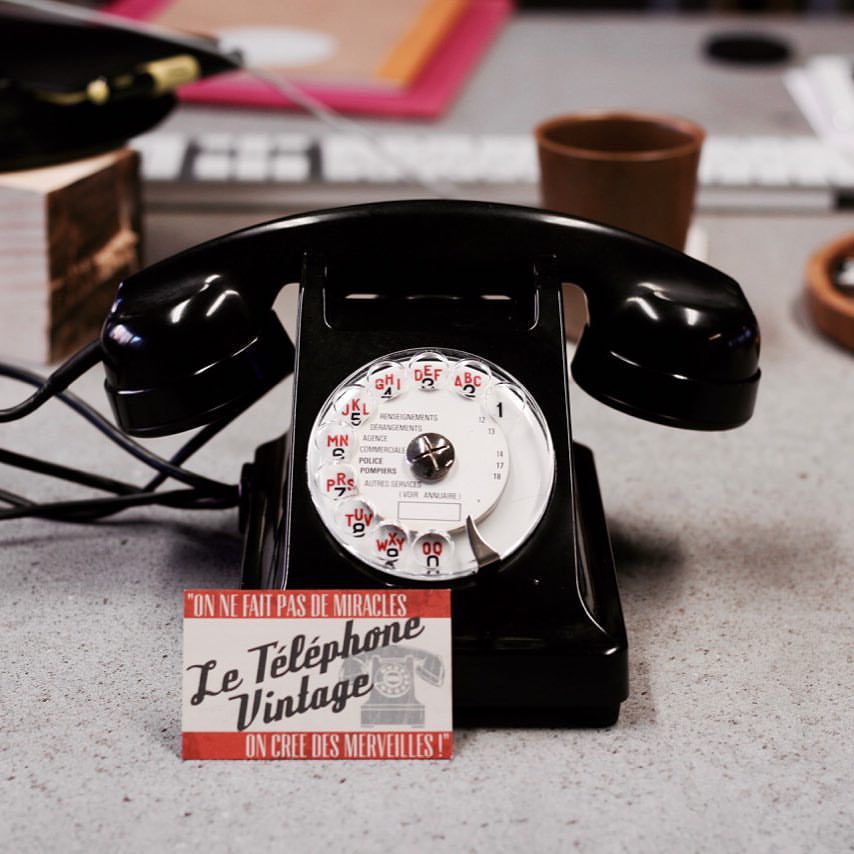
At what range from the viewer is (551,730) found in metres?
0.51

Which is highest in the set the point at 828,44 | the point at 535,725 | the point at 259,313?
the point at 259,313

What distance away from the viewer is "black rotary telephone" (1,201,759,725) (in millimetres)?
499

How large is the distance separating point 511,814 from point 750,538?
272 millimetres

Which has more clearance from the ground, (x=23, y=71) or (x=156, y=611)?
(x=23, y=71)

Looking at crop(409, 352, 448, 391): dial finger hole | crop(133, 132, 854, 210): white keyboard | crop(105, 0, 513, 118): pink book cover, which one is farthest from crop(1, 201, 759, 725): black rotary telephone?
crop(105, 0, 513, 118): pink book cover

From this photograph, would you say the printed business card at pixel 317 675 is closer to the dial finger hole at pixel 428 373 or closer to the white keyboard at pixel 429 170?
the dial finger hole at pixel 428 373

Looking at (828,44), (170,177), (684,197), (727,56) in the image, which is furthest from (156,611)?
Answer: (828,44)

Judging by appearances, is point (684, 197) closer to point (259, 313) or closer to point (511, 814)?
point (259, 313)

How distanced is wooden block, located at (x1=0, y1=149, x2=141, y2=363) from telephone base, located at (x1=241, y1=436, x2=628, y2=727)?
1.35 feet

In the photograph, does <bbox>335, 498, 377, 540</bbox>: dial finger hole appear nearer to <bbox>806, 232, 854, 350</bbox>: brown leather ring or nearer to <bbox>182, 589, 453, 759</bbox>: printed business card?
<bbox>182, 589, 453, 759</bbox>: printed business card

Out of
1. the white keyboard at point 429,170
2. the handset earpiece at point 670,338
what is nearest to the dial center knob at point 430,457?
the handset earpiece at point 670,338

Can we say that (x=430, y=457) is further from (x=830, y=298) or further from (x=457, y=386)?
(x=830, y=298)

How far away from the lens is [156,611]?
1.94 feet

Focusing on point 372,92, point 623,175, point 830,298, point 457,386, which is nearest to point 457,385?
point 457,386
